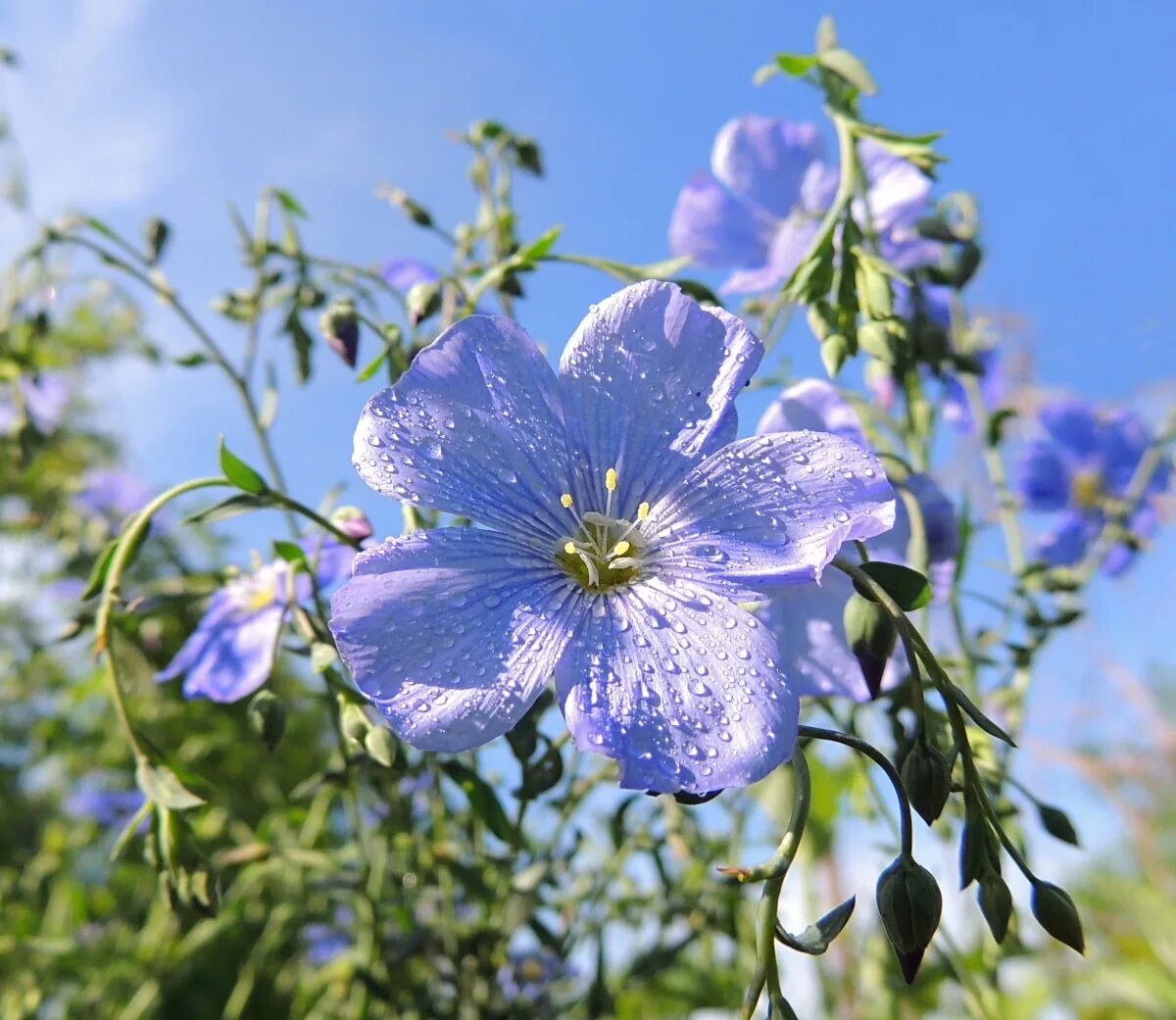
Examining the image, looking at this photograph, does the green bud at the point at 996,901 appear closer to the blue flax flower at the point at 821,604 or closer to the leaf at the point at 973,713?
the leaf at the point at 973,713

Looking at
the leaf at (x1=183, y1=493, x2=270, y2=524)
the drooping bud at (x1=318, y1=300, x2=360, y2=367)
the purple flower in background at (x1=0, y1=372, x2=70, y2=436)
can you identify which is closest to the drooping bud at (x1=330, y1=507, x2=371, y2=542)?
the leaf at (x1=183, y1=493, x2=270, y2=524)

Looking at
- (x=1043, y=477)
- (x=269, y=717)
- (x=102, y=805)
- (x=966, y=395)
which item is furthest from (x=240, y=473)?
(x=102, y=805)

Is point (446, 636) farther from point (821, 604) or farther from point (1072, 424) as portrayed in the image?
point (1072, 424)

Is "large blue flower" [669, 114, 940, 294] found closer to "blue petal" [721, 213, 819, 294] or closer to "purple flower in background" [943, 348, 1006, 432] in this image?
"blue petal" [721, 213, 819, 294]

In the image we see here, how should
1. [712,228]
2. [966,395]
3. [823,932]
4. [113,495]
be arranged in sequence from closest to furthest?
[823,932], [712,228], [966,395], [113,495]

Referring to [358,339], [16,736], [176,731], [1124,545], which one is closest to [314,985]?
[358,339]

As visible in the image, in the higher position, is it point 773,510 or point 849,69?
point 849,69
